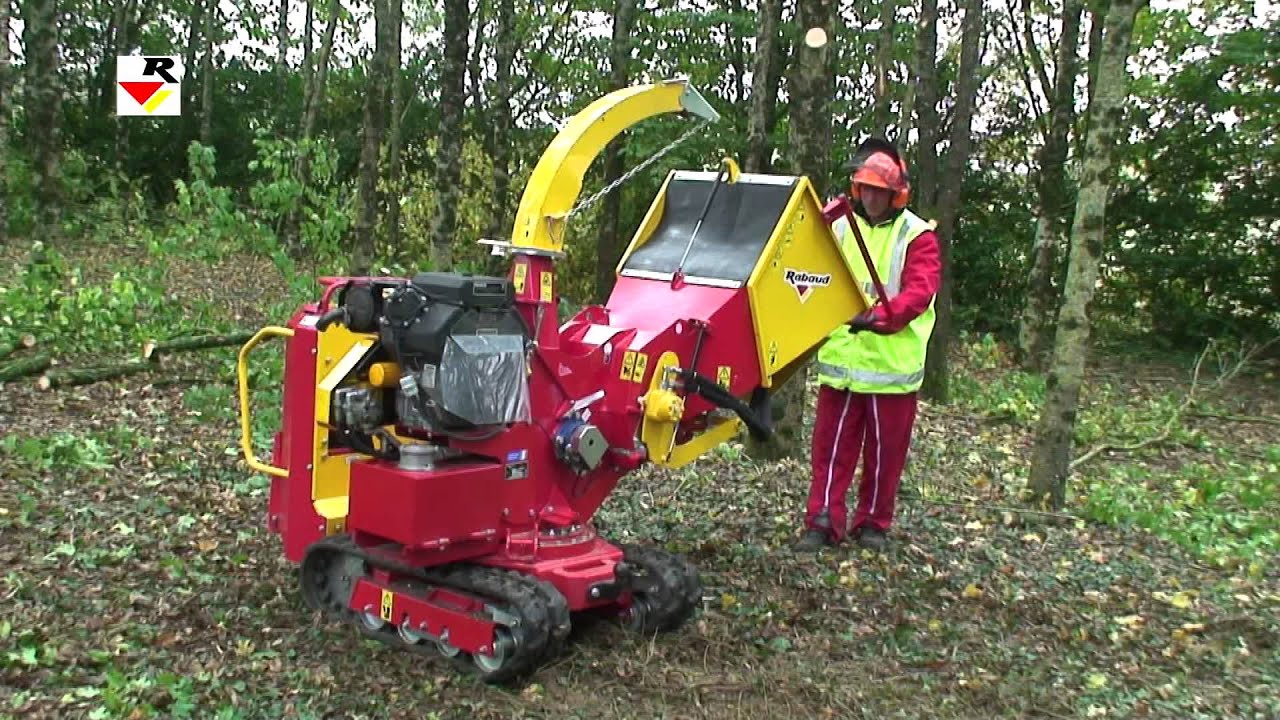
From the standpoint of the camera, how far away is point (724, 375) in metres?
5.19

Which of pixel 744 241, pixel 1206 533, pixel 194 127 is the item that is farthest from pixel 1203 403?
pixel 194 127

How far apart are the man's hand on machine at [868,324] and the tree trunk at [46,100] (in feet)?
35.0

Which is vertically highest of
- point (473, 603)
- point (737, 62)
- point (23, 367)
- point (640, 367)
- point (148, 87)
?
point (737, 62)

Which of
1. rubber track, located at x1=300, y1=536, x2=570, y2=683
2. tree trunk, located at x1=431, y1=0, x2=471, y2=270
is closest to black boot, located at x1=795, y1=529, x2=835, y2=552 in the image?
rubber track, located at x1=300, y1=536, x2=570, y2=683

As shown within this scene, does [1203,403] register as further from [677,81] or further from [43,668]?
[43,668]

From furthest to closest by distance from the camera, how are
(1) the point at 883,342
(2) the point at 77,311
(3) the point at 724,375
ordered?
(2) the point at 77,311 < (1) the point at 883,342 < (3) the point at 724,375

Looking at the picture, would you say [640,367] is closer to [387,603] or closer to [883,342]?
[387,603]

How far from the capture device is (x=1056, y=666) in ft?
16.1

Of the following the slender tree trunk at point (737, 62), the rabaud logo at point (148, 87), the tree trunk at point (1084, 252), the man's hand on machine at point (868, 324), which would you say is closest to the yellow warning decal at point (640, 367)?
the man's hand on machine at point (868, 324)

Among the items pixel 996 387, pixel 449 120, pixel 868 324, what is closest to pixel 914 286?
pixel 868 324

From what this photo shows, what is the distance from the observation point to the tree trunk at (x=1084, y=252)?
706 centimetres

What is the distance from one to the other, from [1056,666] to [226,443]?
525 cm

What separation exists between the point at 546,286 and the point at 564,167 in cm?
50

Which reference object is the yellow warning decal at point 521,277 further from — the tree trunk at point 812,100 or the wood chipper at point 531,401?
the tree trunk at point 812,100
